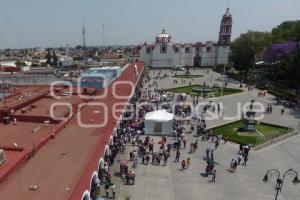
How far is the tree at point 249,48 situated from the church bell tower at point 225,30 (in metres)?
19.0

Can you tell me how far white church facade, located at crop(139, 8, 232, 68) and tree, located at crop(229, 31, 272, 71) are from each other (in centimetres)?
1993

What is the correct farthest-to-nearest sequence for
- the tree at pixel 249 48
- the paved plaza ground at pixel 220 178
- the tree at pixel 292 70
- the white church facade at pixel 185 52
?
the white church facade at pixel 185 52, the tree at pixel 249 48, the tree at pixel 292 70, the paved plaza ground at pixel 220 178

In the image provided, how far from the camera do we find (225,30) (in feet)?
275

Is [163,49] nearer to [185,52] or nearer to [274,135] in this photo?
[185,52]

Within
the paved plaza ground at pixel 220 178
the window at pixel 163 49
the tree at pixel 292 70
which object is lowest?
the paved plaza ground at pixel 220 178

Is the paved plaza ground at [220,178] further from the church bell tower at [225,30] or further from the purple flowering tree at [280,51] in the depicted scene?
the church bell tower at [225,30]

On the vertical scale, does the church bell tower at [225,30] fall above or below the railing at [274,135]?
above

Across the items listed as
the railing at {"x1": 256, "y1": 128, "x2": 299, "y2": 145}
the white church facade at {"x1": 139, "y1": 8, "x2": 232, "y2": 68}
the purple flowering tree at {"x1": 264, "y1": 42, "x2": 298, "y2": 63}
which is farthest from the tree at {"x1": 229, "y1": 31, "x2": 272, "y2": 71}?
the railing at {"x1": 256, "y1": 128, "x2": 299, "y2": 145}

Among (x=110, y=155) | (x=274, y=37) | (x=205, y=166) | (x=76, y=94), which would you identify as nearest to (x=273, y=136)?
(x=205, y=166)

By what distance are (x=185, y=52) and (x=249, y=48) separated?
84.7 ft

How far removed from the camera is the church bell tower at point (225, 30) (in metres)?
82.2

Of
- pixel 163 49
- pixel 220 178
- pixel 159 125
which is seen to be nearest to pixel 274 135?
pixel 159 125

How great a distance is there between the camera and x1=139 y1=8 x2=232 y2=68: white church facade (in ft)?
276

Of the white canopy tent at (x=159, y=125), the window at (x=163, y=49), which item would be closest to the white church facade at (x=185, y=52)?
the window at (x=163, y=49)
